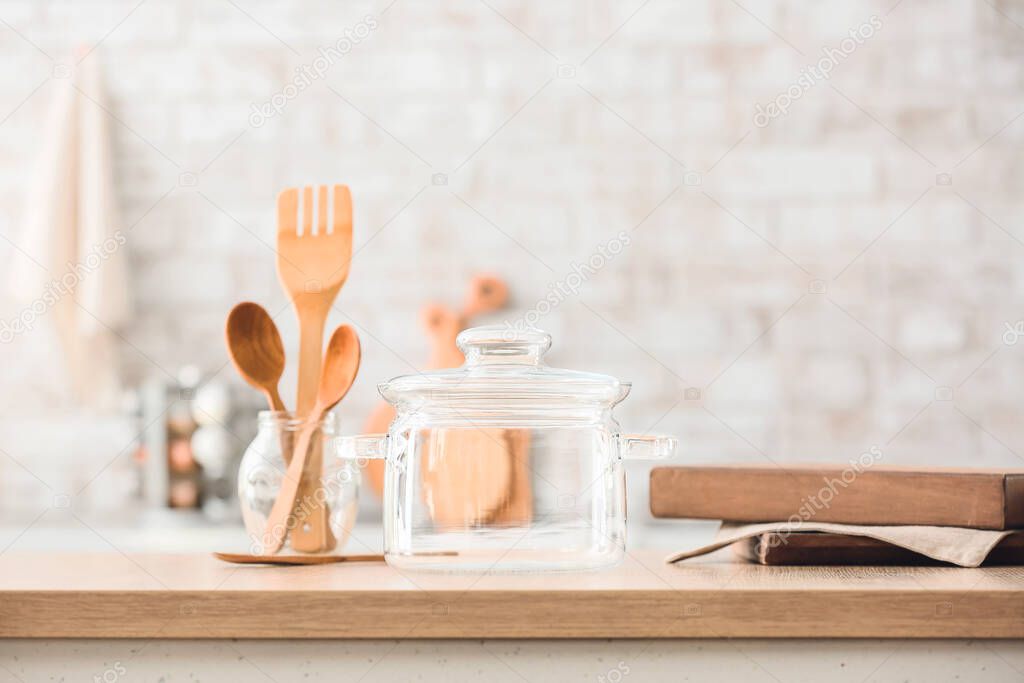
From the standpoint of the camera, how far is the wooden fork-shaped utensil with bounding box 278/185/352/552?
0.71m

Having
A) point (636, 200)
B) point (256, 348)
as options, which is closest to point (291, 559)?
point (256, 348)

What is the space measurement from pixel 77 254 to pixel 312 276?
1.31m

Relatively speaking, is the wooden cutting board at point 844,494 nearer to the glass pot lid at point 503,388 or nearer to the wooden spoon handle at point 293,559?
the glass pot lid at point 503,388

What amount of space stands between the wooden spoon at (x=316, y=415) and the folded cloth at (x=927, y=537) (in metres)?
0.26

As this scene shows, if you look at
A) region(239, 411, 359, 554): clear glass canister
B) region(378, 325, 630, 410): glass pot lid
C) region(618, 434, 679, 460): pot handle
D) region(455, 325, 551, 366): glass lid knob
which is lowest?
region(239, 411, 359, 554): clear glass canister

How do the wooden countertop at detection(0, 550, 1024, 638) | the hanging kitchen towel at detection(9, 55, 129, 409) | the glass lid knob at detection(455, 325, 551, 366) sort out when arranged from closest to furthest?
the wooden countertop at detection(0, 550, 1024, 638)
the glass lid knob at detection(455, 325, 551, 366)
the hanging kitchen towel at detection(9, 55, 129, 409)

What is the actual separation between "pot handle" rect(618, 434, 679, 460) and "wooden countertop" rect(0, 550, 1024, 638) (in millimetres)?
91

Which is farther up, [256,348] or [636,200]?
[636,200]

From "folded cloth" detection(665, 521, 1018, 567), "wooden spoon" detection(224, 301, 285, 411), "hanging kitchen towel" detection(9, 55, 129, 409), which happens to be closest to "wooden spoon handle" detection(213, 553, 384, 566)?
"wooden spoon" detection(224, 301, 285, 411)

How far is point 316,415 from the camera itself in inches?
28.2

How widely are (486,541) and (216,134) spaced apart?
1.53m

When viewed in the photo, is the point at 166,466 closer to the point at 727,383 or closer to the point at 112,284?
the point at 112,284

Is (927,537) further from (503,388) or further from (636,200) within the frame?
(636,200)

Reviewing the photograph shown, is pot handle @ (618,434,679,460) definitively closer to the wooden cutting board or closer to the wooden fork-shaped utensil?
the wooden cutting board
